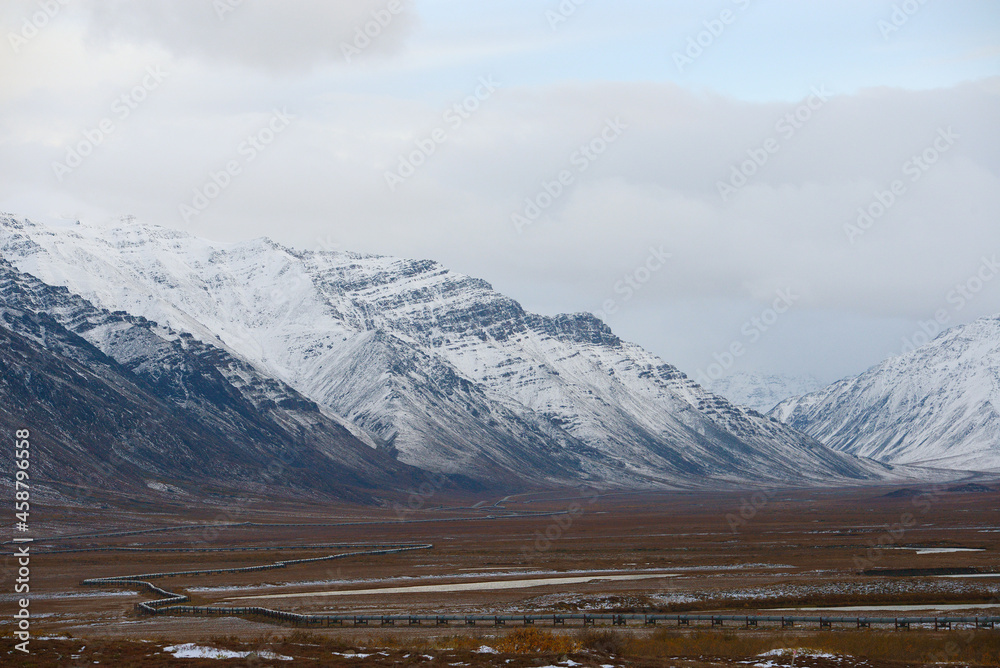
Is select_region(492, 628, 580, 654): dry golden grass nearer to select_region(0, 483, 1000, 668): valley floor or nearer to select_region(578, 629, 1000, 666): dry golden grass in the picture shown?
select_region(0, 483, 1000, 668): valley floor

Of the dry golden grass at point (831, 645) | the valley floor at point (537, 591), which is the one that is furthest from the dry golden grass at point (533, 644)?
the dry golden grass at point (831, 645)

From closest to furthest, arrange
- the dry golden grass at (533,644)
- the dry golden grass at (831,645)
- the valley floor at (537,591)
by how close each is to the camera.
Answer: the valley floor at (537,591), the dry golden grass at (533,644), the dry golden grass at (831,645)

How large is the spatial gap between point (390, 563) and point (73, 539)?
66.2 metres

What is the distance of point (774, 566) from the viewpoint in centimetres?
9469

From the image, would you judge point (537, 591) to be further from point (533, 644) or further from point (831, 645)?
point (533, 644)

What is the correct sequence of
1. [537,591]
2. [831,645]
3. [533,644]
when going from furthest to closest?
[537,591] → [831,645] → [533,644]

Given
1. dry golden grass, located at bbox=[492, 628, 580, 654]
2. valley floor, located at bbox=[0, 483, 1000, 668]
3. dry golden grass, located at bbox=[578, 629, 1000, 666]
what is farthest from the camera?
dry golden grass, located at bbox=[578, 629, 1000, 666]

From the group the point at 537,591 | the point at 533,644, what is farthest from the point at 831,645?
the point at 537,591

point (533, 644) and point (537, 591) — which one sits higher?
point (533, 644)

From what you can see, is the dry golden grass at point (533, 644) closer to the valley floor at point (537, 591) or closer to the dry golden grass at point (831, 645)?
the valley floor at point (537, 591)

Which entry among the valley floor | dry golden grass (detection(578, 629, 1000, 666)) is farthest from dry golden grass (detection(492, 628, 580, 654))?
dry golden grass (detection(578, 629, 1000, 666))

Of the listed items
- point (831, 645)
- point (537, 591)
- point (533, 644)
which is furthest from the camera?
point (537, 591)

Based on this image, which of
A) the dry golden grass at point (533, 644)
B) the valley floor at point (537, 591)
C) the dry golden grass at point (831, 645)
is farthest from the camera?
the dry golden grass at point (831, 645)

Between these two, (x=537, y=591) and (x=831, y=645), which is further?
(x=537, y=591)
